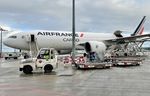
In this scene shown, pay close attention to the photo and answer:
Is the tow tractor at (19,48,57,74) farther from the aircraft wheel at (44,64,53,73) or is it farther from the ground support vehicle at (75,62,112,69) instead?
the ground support vehicle at (75,62,112,69)

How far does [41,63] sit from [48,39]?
1937 centimetres

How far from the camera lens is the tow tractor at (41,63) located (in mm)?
23047

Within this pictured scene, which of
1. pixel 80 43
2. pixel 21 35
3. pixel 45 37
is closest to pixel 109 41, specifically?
pixel 80 43

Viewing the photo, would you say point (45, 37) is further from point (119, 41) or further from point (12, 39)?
point (119, 41)

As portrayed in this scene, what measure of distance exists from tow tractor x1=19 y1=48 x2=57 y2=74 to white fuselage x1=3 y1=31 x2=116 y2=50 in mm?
17759

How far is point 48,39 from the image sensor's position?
42688 mm

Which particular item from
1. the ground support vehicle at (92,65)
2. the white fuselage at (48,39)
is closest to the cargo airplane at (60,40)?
the white fuselage at (48,39)

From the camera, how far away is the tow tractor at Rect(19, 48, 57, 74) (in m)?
23.0

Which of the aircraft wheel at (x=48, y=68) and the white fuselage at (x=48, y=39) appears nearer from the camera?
the aircraft wheel at (x=48, y=68)

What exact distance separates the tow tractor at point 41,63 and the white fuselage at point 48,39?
17.8 metres

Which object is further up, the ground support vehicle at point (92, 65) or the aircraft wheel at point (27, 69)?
the ground support vehicle at point (92, 65)

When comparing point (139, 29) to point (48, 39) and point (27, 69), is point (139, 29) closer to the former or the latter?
point (48, 39)

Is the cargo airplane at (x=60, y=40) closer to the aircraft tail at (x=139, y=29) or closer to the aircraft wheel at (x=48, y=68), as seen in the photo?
the aircraft tail at (x=139, y=29)

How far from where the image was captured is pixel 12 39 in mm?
41562
